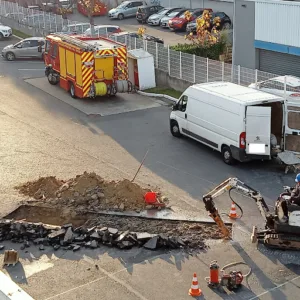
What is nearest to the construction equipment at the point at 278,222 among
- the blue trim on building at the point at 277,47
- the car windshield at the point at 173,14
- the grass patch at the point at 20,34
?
the blue trim on building at the point at 277,47

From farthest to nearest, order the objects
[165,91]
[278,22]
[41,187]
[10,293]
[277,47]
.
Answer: [165,91], [277,47], [278,22], [41,187], [10,293]

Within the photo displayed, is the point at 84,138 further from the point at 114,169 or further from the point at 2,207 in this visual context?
the point at 2,207

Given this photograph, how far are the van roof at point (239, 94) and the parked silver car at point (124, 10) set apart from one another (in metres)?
32.1

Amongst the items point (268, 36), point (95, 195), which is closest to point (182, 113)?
point (95, 195)

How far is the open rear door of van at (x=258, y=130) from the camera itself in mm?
17250

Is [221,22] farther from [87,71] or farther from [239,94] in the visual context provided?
[239,94]

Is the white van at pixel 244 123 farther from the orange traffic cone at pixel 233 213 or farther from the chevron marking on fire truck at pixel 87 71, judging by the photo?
the chevron marking on fire truck at pixel 87 71

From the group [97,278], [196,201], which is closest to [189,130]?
[196,201]

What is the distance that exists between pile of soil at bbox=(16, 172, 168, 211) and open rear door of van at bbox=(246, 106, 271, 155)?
3.31 meters

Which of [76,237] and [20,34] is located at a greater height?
[76,237]

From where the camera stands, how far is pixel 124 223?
14.6 meters

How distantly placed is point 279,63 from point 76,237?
52.7 ft

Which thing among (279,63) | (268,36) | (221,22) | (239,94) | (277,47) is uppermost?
(268,36)

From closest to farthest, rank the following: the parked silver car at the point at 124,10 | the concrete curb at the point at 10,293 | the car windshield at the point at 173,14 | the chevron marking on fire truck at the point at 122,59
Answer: the concrete curb at the point at 10,293, the chevron marking on fire truck at the point at 122,59, the car windshield at the point at 173,14, the parked silver car at the point at 124,10
